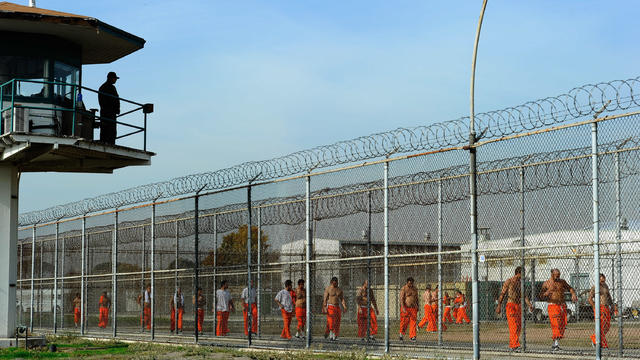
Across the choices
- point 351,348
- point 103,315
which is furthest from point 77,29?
point 103,315

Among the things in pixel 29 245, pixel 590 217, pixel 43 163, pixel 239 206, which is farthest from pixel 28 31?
pixel 29 245

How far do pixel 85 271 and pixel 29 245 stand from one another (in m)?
10.3

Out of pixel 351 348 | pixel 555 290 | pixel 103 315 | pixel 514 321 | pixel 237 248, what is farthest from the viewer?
pixel 103 315

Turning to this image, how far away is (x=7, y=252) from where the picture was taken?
62.0 ft

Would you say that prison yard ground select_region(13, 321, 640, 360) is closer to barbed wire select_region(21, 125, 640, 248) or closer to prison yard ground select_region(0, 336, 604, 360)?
prison yard ground select_region(0, 336, 604, 360)

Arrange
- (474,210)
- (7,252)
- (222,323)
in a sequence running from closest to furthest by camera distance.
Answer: (474,210) < (7,252) < (222,323)

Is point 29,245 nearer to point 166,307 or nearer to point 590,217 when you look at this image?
point 166,307

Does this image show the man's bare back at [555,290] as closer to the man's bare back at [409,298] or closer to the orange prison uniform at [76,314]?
the man's bare back at [409,298]

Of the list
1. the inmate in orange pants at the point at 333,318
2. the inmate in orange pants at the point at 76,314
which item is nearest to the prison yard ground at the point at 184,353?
the inmate in orange pants at the point at 333,318

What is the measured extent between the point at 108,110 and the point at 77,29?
1830 millimetres

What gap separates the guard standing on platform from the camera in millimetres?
18594

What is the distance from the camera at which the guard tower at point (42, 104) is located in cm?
1723

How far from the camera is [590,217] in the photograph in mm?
13086

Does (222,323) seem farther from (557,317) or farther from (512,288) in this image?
(557,317)
